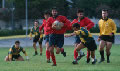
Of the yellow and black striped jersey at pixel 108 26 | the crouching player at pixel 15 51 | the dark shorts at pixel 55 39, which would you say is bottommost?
the crouching player at pixel 15 51

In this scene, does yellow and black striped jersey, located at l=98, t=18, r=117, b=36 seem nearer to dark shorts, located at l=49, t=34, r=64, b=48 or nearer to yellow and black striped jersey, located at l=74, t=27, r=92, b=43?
yellow and black striped jersey, located at l=74, t=27, r=92, b=43

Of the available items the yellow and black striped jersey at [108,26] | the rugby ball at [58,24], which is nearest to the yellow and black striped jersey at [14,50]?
the yellow and black striped jersey at [108,26]

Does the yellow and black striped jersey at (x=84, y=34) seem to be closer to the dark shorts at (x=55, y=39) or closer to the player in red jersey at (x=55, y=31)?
the player in red jersey at (x=55, y=31)

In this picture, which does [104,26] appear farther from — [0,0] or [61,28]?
[0,0]

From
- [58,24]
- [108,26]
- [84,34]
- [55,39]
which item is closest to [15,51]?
[55,39]

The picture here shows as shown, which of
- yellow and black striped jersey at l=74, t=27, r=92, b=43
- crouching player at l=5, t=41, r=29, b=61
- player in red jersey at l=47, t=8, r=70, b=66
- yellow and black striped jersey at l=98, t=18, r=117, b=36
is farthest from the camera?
crouching player at l=5, t=41, r=29, b=61

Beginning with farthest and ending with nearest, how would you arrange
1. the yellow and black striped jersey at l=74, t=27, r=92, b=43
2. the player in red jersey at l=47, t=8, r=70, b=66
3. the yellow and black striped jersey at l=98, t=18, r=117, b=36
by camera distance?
1. the yellow and black striped jersey at l=98, t=18, r=117, b=36
2. the yellow and black striped jersey at l=74, t=27, r=92, b=43
3. the player in red jersey at l=47, t=8, r=70, b=66

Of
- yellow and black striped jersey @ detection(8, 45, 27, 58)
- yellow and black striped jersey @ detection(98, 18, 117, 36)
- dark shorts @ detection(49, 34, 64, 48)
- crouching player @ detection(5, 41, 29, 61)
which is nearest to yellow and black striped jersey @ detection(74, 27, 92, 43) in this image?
dark shorts @ detection(49, 34, 64, 48)

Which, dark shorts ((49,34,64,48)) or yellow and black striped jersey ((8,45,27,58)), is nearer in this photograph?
dark shorts ((49,34,64,48))

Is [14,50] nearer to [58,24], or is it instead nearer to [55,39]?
[55,39]

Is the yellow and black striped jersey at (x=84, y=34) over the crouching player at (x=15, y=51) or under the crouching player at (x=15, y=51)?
Result: over

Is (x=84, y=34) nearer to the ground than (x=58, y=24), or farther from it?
nearer to the ground

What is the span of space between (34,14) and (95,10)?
1065 cm

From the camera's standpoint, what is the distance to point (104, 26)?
15.6 meters
